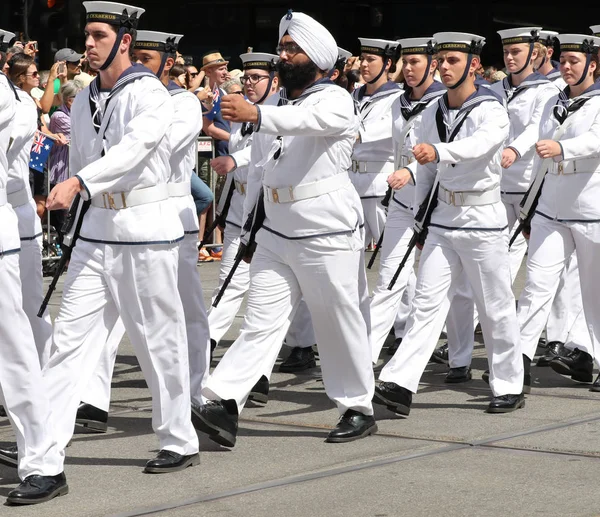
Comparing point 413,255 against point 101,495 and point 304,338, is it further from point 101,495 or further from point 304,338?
point 101,495

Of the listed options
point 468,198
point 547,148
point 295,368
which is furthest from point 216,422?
point 547,148

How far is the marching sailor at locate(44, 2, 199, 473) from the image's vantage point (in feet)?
20.0

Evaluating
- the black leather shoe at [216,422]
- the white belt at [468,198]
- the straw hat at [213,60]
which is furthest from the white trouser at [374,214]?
the straw hat at [213,60]

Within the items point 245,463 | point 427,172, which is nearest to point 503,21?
point 427,172

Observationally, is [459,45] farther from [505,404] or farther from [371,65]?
A: [371,65]

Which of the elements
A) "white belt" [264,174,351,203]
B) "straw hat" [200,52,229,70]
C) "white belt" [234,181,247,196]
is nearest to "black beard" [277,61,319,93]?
"white belt" [264,174,351,203]

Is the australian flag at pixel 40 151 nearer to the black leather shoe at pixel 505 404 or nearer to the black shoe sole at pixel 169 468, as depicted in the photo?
the black leather shoe at pixel 505 404

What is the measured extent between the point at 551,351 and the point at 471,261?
167 centimetres

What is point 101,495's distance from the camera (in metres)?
5.84

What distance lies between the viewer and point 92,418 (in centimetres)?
715

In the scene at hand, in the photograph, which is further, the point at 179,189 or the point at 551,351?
the point at 551,351

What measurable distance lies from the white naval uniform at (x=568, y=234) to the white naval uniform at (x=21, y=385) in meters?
3.59

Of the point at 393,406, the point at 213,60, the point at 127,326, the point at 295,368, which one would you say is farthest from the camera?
the point at 213,60

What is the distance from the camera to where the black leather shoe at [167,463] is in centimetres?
619
